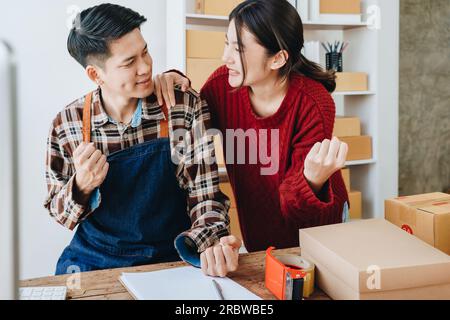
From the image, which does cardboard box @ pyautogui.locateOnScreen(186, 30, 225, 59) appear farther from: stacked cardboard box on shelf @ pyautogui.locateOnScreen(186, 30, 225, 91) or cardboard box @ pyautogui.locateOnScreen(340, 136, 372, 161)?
cardboard box @ pyautogui.locateOnScreen(340, 136, 372, 161)

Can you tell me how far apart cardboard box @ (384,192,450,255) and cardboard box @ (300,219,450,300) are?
165 millimetres

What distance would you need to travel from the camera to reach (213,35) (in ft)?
9.58

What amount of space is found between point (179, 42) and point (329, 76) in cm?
131

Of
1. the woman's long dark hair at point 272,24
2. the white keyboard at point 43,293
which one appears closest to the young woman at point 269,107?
the woman's long dark hair at point 272,24

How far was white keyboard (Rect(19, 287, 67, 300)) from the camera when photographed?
3.48ft

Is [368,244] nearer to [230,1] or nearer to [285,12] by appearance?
[285,12]

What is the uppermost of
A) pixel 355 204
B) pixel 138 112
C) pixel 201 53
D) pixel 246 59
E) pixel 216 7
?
pixel 216 7

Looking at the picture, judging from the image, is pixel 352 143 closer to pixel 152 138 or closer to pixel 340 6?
pixel 340 6

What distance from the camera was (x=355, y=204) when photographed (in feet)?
11.1

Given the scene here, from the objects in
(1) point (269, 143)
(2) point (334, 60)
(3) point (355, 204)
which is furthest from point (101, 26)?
(3) point (355, 204)

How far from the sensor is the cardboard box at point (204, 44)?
289 cm

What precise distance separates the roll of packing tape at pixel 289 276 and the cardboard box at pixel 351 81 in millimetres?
2354

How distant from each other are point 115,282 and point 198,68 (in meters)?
1.90

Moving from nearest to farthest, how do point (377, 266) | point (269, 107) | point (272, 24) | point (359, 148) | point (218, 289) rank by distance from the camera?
point (377, 266) → point (218, 289) → point (272, 24) → point (269, 107) → point (359, 148)
